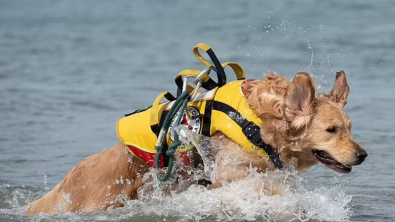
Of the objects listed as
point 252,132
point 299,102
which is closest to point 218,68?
point 252,132

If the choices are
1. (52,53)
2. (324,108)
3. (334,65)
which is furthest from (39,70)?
(324,108)

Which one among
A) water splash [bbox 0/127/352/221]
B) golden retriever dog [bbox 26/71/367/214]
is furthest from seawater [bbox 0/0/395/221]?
golden retriever dog [bbox 26/71/367/214]

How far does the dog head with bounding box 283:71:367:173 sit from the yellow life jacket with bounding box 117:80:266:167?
294 mm

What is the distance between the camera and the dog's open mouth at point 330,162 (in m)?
5.28

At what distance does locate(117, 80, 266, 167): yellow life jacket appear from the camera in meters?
5.46

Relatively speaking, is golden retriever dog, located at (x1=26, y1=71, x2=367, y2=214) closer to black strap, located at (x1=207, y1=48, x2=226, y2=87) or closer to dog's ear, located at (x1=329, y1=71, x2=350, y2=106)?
dog's ear, located at (x1=329, y1=71, x2=350, y2=106)

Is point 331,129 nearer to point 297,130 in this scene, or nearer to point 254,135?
point 297,130

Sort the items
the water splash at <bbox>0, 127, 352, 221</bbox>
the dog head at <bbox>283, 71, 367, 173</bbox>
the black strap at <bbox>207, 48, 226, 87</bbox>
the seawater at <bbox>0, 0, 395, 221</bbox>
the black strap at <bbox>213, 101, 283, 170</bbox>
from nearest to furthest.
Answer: the dog head at <bbox>283, 71, 367, 173</bbox> → the black strap at <bbox>213, 101, 283, 170</bbox> → the water splash at <bbox>0, 127, 352, 221</bbox> → the black strap at <bbox>207, 48, 226, 87</bbox> → the seawater at <bbox>0, 0, 395, 221</bbox>

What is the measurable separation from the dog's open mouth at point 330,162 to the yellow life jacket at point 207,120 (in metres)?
0.42

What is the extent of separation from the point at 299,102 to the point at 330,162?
1.64ft

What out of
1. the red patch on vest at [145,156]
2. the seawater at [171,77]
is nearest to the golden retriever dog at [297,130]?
the seawater at [171,77]

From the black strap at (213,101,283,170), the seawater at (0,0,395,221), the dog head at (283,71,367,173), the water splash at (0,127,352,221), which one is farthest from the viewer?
the seawater at (0,0,395,221)

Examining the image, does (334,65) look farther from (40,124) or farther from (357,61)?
(40,124)

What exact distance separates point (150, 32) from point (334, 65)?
8.46 metres
